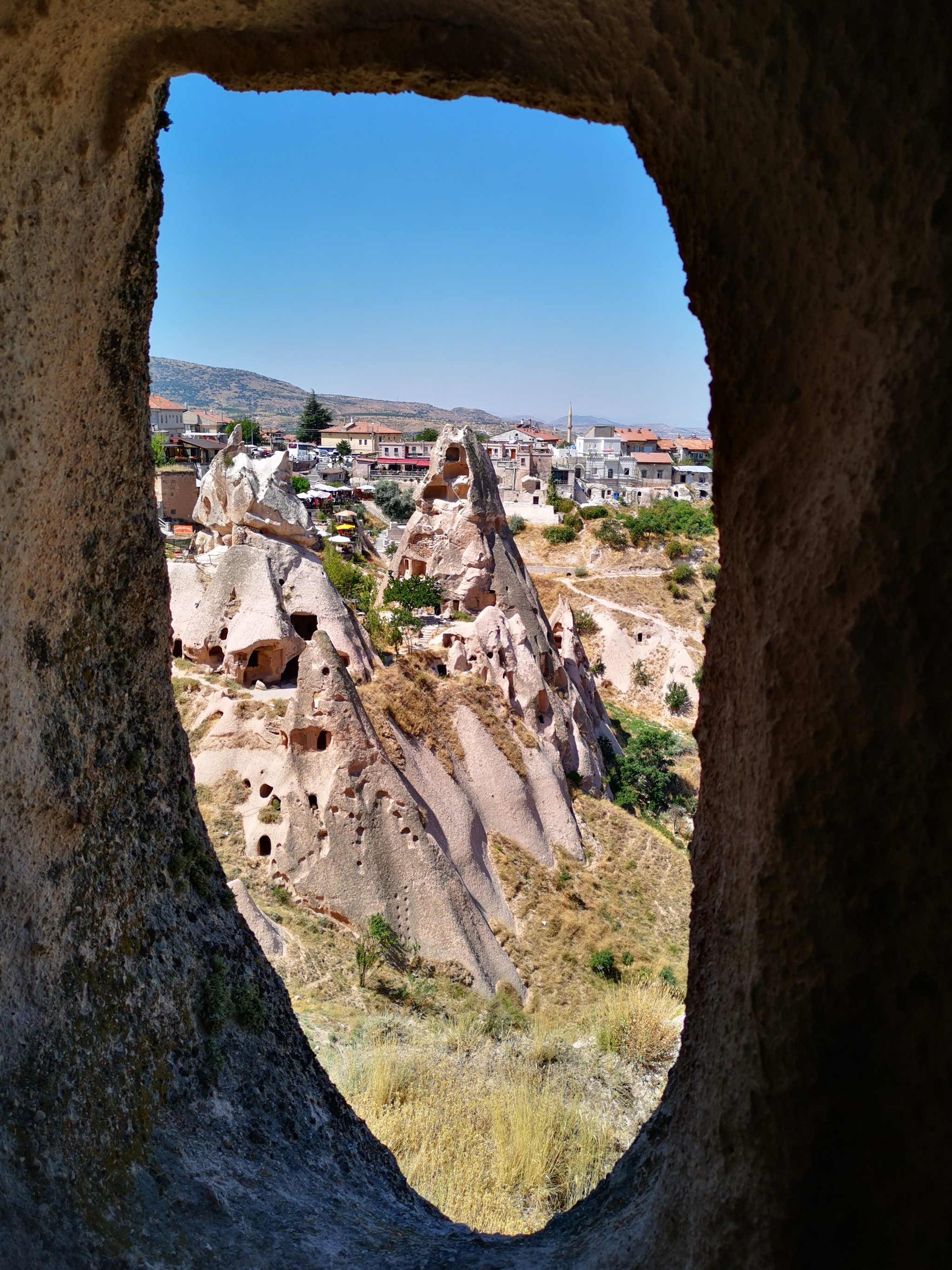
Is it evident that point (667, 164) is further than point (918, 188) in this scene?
Yes

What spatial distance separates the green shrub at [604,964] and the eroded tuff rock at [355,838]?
3.62 feet

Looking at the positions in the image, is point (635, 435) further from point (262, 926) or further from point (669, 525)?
point (262, 926)

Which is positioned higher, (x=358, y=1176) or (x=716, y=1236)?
(x=716, y=1236)

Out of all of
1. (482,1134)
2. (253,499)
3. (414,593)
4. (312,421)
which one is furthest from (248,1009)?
(312,421)

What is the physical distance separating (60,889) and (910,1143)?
2.28m

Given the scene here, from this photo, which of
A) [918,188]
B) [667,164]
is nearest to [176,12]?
[667,164]

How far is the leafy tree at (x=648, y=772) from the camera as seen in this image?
16.5 metres

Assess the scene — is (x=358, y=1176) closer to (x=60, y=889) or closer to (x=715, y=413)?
(x=60, y=889)

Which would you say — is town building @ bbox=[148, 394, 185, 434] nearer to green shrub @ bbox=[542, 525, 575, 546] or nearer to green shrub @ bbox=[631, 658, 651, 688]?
green shrub @ bbox=[542, 525, 575, 546]

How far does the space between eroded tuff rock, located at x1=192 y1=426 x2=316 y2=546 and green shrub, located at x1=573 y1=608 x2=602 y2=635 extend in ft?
50.0

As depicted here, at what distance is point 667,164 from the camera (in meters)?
1.93

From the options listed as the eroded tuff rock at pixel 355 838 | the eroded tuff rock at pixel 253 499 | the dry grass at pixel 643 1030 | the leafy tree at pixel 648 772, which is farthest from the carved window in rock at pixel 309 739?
the leafy tree at pixel 648 772

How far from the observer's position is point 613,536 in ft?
108

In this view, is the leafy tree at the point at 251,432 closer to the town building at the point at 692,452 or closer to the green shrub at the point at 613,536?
the green shrub at the point at 613,536
